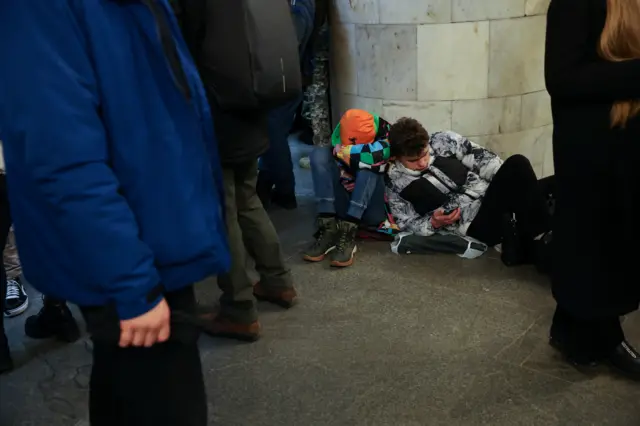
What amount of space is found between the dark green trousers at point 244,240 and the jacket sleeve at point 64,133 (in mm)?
1495

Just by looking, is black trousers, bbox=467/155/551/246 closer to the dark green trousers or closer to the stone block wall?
the stone block wall

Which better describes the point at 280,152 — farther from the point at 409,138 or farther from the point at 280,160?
the point at 409,138

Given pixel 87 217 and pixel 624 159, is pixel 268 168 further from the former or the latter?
pixel 87 217

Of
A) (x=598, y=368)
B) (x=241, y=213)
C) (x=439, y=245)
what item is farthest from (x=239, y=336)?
(x=598, y=368)

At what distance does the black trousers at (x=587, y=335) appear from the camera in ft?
7.89

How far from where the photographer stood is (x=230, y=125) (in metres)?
2.55

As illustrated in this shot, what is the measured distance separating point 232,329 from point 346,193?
4.24 ft

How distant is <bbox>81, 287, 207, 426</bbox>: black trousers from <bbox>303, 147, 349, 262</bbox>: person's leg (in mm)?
2351

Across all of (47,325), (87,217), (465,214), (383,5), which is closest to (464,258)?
(465,214)

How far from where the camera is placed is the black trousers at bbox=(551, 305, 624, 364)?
94.7 inches

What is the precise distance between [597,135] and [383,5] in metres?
2.34

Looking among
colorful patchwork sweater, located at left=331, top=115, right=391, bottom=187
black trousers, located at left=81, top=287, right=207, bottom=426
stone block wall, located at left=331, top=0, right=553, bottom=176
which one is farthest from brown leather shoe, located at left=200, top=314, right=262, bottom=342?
stone block wall, located at left=331, top=0, right=553, bottom=176

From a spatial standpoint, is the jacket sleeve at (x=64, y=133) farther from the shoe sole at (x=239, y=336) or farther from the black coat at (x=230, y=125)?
the shoe sole at (x=239, y=336)

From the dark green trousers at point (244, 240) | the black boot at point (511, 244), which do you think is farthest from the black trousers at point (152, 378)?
the black boot at point (511, 244)
